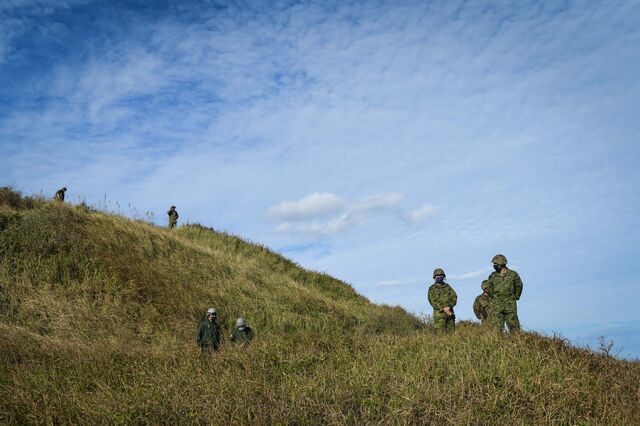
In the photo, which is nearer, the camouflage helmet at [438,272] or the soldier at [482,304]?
the camouflage helmet at [438,272]

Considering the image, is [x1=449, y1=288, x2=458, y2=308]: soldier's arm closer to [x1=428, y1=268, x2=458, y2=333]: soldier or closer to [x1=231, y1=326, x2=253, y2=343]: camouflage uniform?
[x1=428, y1=268, x2=458, y2=333]: soldier

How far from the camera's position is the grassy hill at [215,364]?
537cm

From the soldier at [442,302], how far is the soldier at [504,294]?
46.1 inches

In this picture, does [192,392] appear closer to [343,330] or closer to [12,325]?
[12,325]

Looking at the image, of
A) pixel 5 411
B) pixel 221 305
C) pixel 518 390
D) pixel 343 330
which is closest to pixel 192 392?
pixel 5 411

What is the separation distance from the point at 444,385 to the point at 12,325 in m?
10.0

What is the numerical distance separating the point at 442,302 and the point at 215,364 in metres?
6.87

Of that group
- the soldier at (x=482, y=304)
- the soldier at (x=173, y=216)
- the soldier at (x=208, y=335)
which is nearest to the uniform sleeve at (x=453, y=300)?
the soldier at (x=482, y=304)

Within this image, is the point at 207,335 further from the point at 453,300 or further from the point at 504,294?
the point at 504,294

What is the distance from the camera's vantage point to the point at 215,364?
735 centimetres

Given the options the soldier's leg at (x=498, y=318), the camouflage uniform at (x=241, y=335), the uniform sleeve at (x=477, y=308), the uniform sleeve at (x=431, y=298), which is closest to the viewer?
the camouflage uniform at (x=241, y=335)

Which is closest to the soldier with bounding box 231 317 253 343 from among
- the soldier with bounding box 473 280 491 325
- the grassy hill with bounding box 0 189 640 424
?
the grassy hill with bounding box 0 189 640 424

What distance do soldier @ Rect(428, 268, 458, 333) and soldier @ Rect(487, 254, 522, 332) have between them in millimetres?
1170

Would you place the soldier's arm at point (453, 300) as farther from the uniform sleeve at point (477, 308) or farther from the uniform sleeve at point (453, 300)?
the uniform sleeve at point (477, 308)
